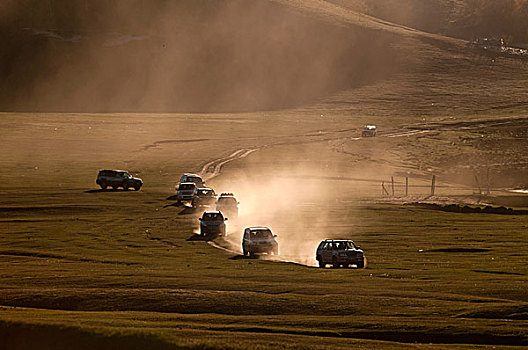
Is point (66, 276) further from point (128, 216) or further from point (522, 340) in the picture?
point (128, 216)

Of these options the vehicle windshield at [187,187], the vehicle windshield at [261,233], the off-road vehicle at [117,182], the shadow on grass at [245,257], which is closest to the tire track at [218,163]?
the off-road vehicle at [117,182]

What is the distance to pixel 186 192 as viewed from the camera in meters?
73.4

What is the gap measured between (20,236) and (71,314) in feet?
97.2

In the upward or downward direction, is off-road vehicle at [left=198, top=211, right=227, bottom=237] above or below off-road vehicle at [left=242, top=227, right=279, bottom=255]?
above

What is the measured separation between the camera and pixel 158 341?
16.1 metres

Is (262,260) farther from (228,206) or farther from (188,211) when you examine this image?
(188,211)

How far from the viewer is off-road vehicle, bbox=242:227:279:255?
45656 millimetres

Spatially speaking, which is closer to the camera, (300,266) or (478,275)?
(478,275)

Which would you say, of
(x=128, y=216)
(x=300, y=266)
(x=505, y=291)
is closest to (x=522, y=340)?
(x=505, y=291)

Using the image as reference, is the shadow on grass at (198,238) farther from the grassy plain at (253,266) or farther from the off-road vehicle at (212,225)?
the grassy plain at (253,266)

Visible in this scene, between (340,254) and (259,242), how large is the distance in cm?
596

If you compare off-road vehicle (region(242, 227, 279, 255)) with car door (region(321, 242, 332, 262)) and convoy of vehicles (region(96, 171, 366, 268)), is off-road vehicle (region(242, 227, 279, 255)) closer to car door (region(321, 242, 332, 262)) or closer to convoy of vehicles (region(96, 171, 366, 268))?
convoy of vehicles (region(96, 171, 366, 268))

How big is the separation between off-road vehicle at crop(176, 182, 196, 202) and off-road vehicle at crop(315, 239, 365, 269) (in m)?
31.5

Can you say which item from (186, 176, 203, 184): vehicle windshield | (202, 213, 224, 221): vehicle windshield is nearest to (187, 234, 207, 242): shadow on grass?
(202, 213, 224, 221): vehicle windshield
